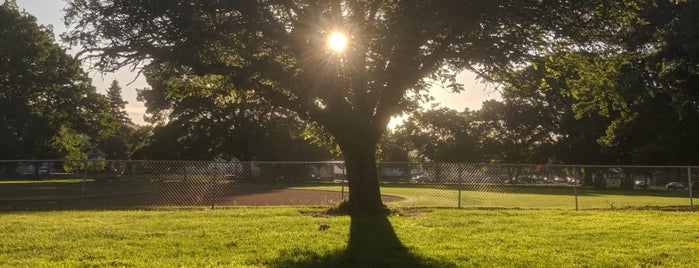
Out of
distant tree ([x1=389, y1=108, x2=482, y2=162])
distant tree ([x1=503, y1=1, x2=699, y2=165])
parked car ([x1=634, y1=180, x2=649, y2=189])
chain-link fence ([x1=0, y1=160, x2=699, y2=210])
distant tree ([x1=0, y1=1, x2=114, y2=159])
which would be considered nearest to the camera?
distant tree ([x1=503, y1=1, x2=699, y2=165])

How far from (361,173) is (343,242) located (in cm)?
586

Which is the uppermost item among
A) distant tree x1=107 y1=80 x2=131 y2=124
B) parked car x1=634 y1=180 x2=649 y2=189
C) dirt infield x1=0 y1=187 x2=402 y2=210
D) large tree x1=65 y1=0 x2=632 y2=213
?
distant tree x1=107 y1=80 x2=131 y2=124

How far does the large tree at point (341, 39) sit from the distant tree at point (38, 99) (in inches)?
1290

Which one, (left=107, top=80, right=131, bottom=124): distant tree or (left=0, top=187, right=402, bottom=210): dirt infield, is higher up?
(left=107, top=80, right=131, bottom=124): distant tree

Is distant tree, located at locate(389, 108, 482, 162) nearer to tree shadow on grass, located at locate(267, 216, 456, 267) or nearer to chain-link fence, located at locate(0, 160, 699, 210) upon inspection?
chain-link fence, located at locate(0, 160, 699, 210)

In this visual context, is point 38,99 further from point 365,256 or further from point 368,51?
point 365,256

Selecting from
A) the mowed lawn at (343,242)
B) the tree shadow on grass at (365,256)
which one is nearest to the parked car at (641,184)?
the mowed lawn at (343,242)

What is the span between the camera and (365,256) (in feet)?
22.9

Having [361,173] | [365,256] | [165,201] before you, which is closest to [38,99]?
[165,201]

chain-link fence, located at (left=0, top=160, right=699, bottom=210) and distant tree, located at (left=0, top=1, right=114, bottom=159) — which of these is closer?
chain-link fence, located at (left=0, top=160, right=699, bottom=210)

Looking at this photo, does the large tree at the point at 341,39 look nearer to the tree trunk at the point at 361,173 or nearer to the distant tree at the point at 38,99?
the tree trunk at the point at 361,173

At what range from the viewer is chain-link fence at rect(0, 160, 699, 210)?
667 inches

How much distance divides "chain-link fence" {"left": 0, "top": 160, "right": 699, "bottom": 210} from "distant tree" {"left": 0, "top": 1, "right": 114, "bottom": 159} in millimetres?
21217

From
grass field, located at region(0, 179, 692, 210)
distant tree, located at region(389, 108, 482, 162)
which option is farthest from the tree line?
distant tree, located at region(389, 108, 482, 162)
